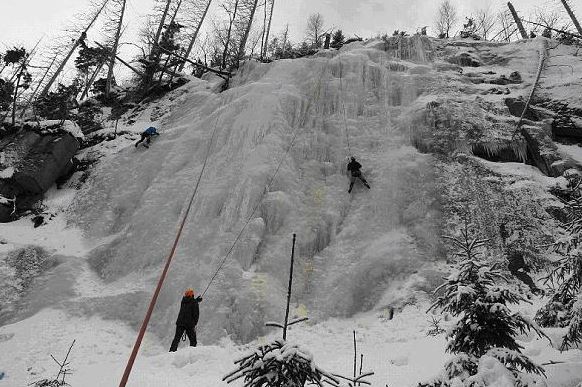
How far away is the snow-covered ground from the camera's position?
905 cm

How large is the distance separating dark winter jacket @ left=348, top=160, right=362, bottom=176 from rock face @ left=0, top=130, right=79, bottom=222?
416 inches

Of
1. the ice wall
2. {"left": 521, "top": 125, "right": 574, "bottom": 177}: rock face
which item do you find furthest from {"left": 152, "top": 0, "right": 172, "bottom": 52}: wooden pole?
{"left": 521, "top": 125, "right": 574, "bottom": 177}: rock face

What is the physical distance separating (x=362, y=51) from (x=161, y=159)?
375 inches

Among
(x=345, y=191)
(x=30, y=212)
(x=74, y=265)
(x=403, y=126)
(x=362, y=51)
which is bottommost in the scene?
(x=74, y=265)

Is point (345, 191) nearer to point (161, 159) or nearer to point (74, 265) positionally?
point (161, 159)

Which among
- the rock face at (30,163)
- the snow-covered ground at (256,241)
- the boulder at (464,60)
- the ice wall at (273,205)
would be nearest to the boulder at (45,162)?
the rock face at (30,163)

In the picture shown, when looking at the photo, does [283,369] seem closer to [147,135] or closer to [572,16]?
[147,135]

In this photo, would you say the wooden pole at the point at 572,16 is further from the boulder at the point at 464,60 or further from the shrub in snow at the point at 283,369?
the shrub in snow at the point at 283,369

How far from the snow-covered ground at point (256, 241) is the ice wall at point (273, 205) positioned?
0.04 m

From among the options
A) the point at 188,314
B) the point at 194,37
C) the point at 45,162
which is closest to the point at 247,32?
the point at 194,37

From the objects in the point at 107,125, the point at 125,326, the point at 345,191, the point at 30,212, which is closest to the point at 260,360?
the point at 125,326

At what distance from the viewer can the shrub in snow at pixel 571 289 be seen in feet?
16.1

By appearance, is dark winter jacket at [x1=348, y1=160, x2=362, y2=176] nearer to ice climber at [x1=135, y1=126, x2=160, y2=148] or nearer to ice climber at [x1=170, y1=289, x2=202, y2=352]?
ice climber at [x1=170, y1=289, x2=202, y2=352]

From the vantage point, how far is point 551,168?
13133mm
